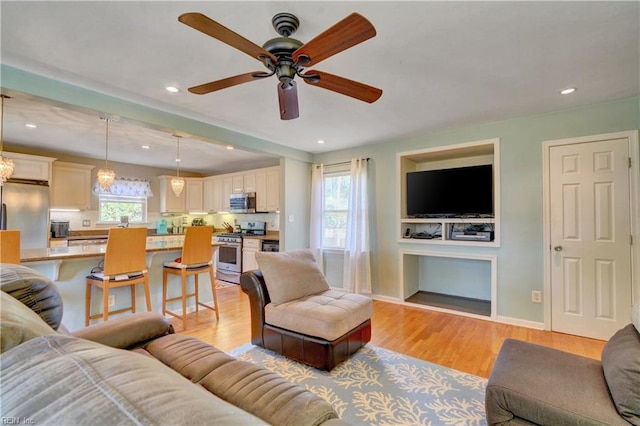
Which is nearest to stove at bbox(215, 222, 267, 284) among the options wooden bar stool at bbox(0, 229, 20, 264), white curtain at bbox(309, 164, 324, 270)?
white curtain at bbox(309, 164, 324, 270)

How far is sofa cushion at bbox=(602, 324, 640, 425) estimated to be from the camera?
119cm

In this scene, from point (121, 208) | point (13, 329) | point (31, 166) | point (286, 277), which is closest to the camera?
point (13, 329)

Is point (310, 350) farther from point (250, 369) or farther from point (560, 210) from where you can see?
point (560, 210)

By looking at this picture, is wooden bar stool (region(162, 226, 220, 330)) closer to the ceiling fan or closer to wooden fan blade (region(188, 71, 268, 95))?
→ wooden fan blade (region(188, 71, 268, 95))

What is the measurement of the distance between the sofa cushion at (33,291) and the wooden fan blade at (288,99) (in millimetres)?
1621

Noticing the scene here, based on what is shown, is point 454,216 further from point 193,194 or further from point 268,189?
point 193,194

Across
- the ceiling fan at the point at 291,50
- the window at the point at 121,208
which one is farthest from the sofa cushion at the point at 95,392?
the window at the point at 121,208

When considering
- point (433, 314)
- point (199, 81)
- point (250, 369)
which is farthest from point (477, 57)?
point (433, 314)

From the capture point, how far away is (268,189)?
5.81 metres

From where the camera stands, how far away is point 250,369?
1.32m

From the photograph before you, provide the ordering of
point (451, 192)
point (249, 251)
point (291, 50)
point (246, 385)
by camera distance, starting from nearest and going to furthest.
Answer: point (246, 385)
point (291, 50)
point (451, 192)
point (249, 251)

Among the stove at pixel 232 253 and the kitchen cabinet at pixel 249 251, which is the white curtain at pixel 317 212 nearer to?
the kitchen cabinet at pixel 249 251

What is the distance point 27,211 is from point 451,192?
6.27 m

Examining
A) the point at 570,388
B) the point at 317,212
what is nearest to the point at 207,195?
the point at 317,212
